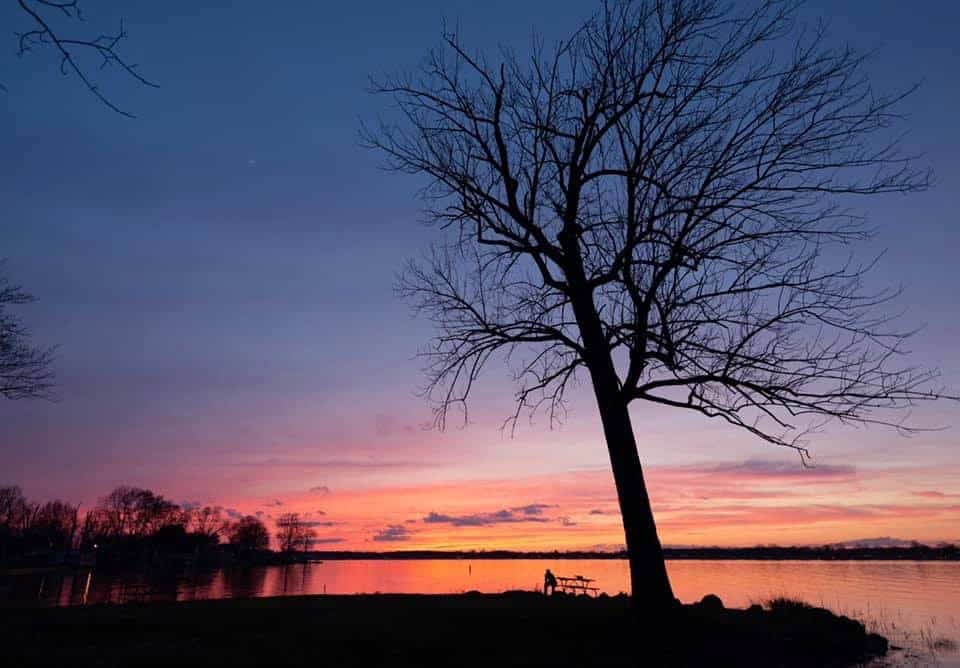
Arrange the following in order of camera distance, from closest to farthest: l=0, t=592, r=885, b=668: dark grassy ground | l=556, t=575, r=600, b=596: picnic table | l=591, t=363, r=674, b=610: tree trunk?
l=0, t=592, r=885, b=668: dark grassy ground
l=591, t=363, r=674, b=610: tree trunk
l=556, t=575, r=600, b=596: picnic table

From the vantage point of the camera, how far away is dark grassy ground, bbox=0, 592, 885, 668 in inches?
449

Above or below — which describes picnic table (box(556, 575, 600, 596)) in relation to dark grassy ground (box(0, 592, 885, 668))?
above

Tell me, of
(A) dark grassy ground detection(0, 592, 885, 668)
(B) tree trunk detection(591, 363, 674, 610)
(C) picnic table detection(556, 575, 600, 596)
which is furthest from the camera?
(C) picnic table detection(556, 575, 600, 596)

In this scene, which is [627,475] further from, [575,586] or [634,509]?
[575,586]

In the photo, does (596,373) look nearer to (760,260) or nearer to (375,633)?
(760,260)

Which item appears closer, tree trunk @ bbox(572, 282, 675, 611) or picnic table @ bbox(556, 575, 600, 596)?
tree trunk @ bbox(572, 282, 675, 611)

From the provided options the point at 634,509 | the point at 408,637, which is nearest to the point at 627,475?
the point at 634,509

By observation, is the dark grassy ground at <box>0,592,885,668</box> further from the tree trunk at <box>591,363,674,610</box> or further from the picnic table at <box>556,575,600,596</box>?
the picnic table at <box>556,575,600,596</box>

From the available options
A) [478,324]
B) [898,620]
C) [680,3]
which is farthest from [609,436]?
[898,620]

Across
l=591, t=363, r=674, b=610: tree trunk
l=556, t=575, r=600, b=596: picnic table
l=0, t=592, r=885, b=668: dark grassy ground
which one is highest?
l=591, t=363, r=674, b=610: tree trunk

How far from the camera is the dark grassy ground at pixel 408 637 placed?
37.4ft

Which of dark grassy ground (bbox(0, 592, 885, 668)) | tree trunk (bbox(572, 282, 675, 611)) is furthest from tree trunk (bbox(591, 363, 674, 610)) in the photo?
dark grassy ground (bbox(0, 592, 885, 668))

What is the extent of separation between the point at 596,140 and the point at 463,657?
1133 cm

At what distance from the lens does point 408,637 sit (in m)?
13.0
